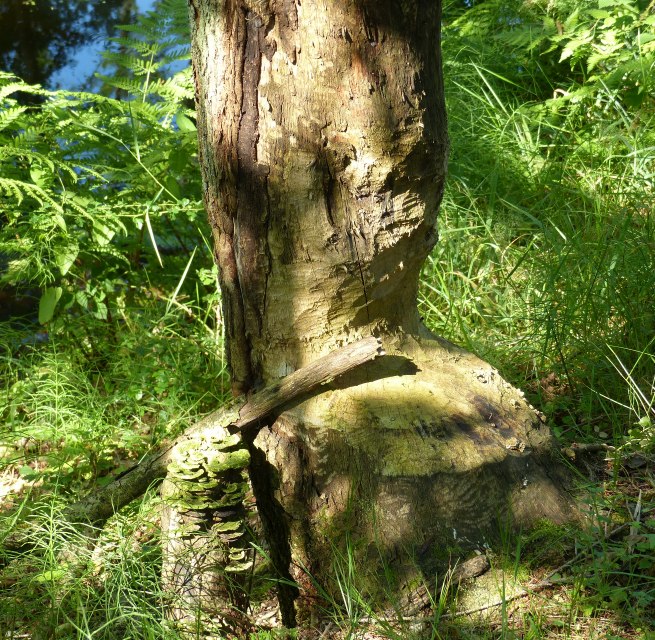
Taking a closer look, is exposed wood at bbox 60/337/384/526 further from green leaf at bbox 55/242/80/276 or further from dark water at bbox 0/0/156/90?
dark water at bbox 0/0/156/90

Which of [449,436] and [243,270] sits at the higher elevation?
[243,270]

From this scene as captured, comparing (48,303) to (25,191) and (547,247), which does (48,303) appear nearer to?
(25,191)

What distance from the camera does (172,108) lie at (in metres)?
3.91

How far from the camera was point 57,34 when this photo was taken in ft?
32.1

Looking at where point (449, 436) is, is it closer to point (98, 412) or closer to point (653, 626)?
point (653, 626)

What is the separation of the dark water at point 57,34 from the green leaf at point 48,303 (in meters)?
5.27

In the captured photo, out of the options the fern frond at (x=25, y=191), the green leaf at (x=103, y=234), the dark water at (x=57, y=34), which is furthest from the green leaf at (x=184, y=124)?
the dark water at (x=57, y=34)

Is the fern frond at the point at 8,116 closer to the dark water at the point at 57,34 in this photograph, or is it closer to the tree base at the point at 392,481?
the tree base at the point at 392,481

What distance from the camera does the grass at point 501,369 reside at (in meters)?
2.12

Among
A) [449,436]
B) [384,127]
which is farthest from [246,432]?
[384,127]

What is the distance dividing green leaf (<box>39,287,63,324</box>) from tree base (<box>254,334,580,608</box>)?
1.82 meters

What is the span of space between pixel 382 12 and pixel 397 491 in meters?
1.35

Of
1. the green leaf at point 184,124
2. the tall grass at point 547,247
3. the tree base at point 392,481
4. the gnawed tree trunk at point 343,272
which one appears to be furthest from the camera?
the green leaf at point 184,124

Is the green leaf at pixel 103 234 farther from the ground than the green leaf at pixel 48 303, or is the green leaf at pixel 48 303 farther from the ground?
the green leaf at pixel 103 234
